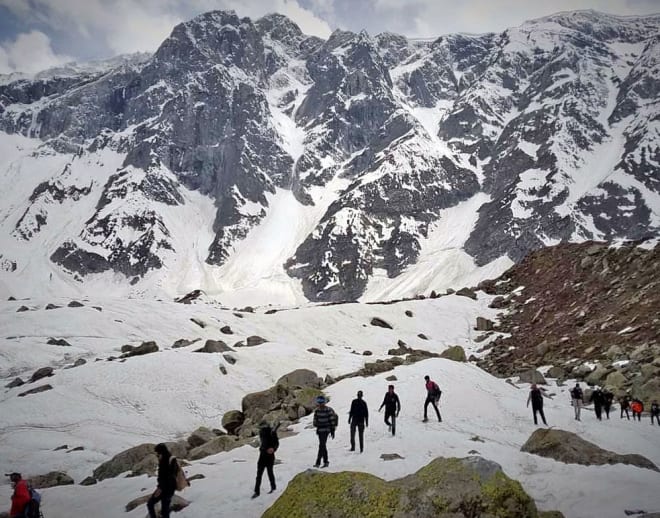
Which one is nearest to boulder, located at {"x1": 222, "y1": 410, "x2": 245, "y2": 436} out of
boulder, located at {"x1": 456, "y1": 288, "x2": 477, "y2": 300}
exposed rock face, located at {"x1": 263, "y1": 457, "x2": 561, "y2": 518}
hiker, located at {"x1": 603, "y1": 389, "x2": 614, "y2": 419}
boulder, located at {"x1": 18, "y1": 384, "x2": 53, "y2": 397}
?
boulder, located at {"x1": 18, "y1": 384, "x2": 53, "y2": 397}

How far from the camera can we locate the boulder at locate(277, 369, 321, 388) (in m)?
33.7

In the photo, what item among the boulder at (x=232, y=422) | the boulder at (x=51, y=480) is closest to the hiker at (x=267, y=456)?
the boulder at (x=51, y=480)

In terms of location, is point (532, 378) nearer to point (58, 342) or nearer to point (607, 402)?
point (607, 402)

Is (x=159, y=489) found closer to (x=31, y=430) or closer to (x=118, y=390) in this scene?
(x=31, y=430)

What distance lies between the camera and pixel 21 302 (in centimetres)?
5059

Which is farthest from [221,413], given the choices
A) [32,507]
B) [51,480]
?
[32,507]

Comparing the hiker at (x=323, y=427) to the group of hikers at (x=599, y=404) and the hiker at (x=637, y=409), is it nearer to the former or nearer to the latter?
the group of hikers at (x=599, y=404)

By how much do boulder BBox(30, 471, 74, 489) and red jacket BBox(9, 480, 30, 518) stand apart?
6091 millimetres

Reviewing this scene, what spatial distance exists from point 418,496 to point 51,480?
51.6 ft

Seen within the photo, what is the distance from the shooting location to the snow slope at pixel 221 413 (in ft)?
48.6

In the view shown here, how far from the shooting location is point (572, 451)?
16203 mm

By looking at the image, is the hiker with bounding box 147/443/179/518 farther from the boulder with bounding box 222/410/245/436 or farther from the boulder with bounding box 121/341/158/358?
the boulder with bounding box 121/341/158/358

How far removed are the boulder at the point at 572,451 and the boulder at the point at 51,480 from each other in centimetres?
1685

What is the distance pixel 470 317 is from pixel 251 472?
55115 millimetres
